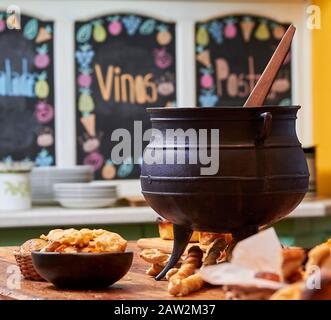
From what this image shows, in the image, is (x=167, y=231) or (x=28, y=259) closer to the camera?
(x=28, y=259)

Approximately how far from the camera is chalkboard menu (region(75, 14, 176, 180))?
13.3 feet

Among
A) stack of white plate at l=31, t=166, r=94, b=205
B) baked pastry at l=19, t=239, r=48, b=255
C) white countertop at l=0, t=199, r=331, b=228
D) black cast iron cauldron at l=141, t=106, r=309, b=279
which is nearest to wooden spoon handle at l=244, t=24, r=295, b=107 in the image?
black cast iron cauldron at l=141, t=106, r=309, b=279

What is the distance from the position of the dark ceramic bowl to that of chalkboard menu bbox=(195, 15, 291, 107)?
9.27 ft

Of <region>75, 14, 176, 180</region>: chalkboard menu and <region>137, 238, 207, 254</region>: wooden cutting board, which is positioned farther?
<region>75, 14, 176, 180</region>: chalkboard menu

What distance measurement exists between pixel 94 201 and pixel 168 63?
94cm

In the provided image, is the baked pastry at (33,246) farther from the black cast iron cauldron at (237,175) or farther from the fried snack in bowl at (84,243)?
the black cast iron cauldron at (237,175)

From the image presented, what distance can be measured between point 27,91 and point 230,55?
103cm

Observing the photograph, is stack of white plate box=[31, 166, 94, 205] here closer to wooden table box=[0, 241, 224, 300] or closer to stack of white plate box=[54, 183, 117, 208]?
stack of white plate box=[54, 183, 117, 208]

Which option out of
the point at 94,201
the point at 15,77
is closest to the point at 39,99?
the point at 15,77

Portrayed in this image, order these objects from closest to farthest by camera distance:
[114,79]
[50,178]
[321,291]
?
[321,291], [50,178], [114,79]

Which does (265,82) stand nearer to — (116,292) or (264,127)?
(264,127)

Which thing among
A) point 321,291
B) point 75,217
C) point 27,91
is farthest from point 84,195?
point 321,291

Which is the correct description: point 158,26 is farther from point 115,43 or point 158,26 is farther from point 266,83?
point 266,83

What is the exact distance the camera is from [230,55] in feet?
13.9
